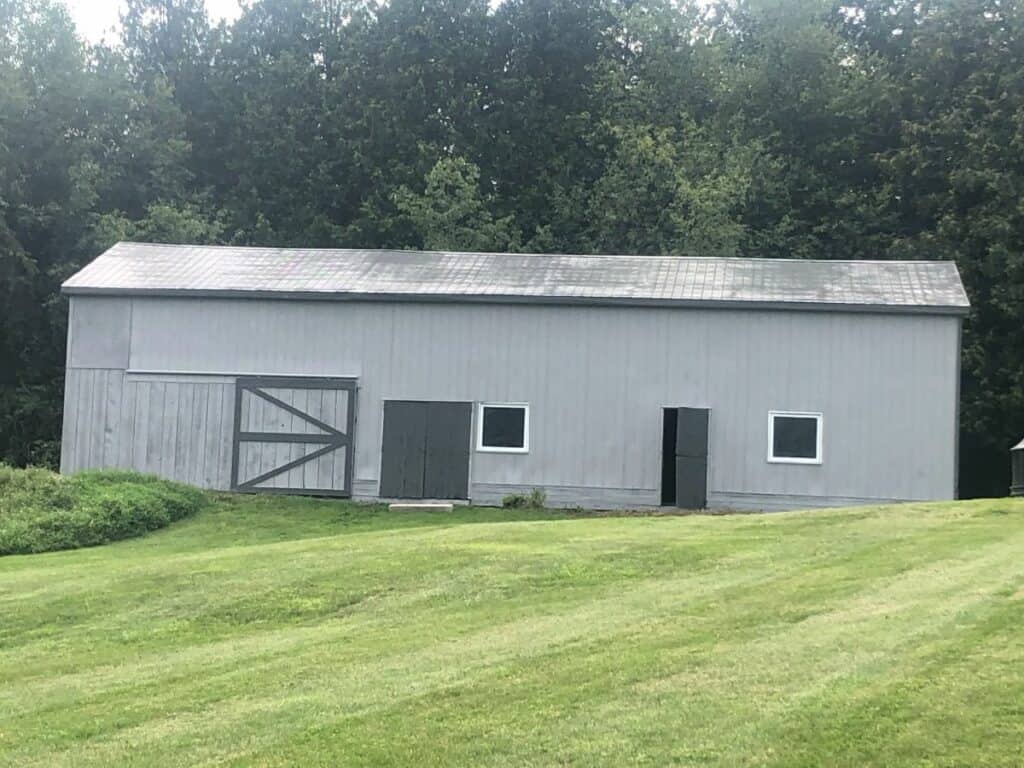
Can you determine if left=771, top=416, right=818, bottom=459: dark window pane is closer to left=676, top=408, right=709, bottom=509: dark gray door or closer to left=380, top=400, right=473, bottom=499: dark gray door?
left=676, top=408, right=709, bottom=509: dark gray door

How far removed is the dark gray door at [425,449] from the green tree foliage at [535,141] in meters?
14.7

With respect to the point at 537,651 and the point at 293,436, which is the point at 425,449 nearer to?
the point at 293,436

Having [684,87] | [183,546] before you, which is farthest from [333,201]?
[183,546]

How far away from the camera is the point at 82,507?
19062 millimetres

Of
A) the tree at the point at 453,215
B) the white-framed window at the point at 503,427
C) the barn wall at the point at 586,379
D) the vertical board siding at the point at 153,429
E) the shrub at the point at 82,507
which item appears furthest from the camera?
the tree at the point at 453,215

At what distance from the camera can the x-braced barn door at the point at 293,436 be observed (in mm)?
23156

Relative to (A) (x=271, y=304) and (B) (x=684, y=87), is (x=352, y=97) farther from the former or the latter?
(A) (x=271, y=304)

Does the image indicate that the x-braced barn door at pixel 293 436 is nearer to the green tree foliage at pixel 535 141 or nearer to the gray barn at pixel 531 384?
the gray barn at pixel 531 384

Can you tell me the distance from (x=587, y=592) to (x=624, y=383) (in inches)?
458

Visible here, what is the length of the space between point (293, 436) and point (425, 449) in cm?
248

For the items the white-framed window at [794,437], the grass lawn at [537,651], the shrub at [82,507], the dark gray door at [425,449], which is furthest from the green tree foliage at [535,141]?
the grass lawn at [537,651]

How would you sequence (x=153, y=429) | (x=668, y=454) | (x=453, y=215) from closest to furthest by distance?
(x=668, y=454), (x=153, y=429), (x=453, y=215)

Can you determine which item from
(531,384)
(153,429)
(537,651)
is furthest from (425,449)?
(537,651)

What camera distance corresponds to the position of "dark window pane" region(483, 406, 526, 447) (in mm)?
22891
